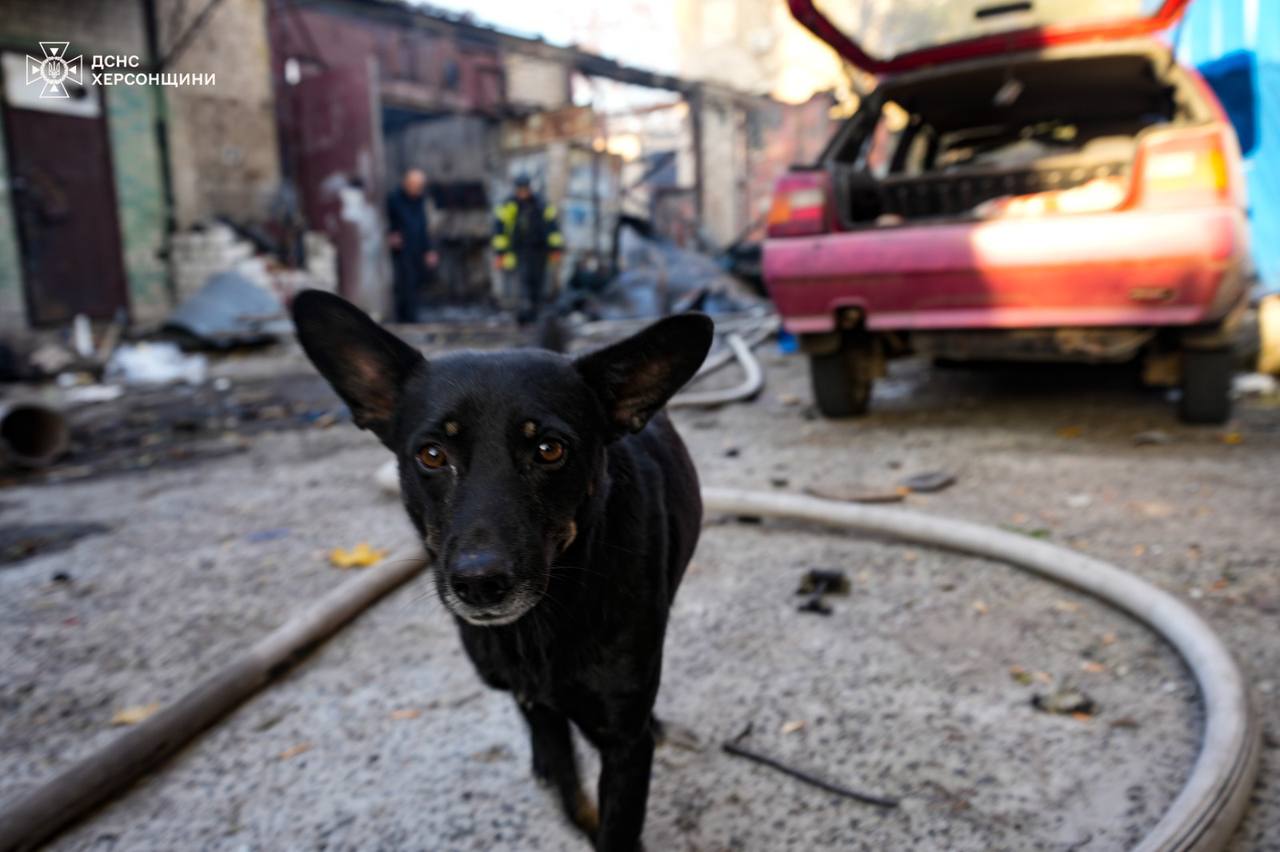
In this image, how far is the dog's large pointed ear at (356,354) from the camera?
1.67m

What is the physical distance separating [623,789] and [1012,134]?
5.82 metres

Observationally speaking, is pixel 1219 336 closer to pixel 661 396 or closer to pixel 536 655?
pixel 661 396

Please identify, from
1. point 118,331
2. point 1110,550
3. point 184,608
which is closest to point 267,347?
point 118,331

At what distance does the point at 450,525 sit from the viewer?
1485 millimetres

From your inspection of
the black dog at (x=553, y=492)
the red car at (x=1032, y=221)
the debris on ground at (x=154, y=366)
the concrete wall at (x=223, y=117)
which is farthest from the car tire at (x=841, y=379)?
the concrete wall at (x=223, y=117)

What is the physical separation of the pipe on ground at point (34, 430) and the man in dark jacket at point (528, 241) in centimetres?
723

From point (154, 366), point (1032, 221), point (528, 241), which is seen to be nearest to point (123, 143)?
point (154, 366)

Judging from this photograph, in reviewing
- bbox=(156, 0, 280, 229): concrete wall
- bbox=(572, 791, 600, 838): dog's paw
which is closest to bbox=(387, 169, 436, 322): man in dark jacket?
bbox=(156, 0, 280, 229): concrete wall

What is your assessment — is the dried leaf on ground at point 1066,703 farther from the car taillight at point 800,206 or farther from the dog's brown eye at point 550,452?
the car taillight at point 800,206

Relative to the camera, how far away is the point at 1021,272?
4.20m

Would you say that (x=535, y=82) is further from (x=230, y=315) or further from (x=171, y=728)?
(x=171, y=728)

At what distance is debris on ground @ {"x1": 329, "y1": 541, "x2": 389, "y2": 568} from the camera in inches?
136

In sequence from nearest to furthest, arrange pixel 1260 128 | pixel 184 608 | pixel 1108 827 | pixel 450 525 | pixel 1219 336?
pixel 450 525 → pixel 1108 827 → pixel 184 608 → pixel 1219 336 → pixel 1260 128

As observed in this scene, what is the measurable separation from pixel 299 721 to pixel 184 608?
1.02 m
